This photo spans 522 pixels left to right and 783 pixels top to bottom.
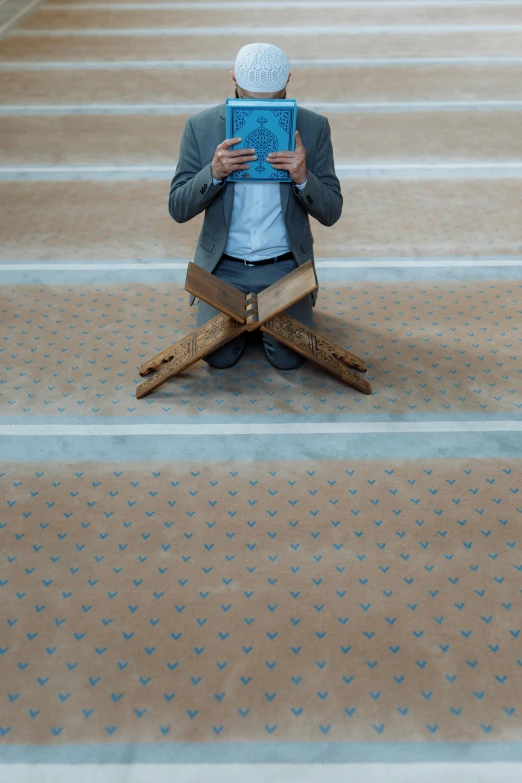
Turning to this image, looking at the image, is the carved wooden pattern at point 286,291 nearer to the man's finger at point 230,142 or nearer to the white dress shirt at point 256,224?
the white dress shirt at point 256,224

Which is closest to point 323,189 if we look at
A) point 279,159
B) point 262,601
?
point 279,159

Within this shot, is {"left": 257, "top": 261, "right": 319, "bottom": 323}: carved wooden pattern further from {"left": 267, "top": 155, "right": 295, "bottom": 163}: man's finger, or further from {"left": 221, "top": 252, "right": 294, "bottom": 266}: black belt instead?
{"left": 267, "top": 155, "right": 295, "bottom": 163}: man's finger

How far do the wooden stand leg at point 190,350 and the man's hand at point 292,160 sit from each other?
0.58 m

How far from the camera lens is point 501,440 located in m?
3.15

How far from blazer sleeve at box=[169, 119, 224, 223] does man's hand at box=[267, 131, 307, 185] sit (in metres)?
0.22

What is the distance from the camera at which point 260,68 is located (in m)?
3.04

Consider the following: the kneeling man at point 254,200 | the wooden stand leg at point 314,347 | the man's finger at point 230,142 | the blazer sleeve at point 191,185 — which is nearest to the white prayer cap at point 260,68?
the kneeling man at point 254,200

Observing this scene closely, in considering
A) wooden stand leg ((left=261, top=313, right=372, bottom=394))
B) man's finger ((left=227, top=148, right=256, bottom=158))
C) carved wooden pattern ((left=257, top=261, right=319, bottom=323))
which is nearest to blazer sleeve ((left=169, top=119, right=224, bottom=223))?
man's finger ((left=227, top=148, right=256, bottom=158))

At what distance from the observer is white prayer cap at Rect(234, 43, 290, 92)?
304 centimetres

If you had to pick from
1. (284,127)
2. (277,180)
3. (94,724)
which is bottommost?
(94,724)

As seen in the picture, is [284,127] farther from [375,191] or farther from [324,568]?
[375,191]

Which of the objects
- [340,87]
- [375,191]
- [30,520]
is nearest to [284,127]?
[30,520]

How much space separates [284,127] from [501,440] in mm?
1338

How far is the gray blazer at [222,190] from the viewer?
3287 mm
